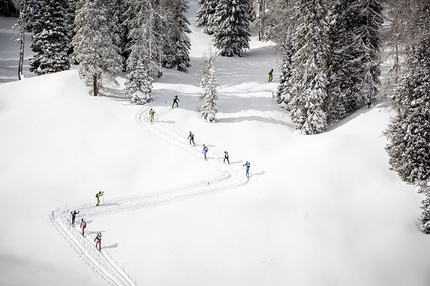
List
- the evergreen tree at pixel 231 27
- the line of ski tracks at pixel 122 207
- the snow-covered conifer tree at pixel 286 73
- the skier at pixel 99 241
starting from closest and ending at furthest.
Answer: the line of ski tracks at pixel 122 207
the skier at pixel 99 241
the snow-covered conifer tree at pixel 286 73
the evergreen tree at pixel 231 27

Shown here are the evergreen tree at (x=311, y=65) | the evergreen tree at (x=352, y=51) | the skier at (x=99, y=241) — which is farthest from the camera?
the evergreen tree at (x=352, y=51)

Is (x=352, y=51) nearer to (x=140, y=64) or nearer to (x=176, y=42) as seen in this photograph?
(x=140, y=64)

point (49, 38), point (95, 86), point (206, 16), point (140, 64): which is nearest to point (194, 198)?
point (140, 64)

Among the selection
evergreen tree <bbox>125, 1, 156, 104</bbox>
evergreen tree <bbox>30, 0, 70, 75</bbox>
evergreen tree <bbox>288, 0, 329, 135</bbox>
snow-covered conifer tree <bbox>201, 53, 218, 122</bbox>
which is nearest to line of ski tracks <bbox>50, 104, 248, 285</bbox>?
snow-covered conifer tree <bbox>201, 53, 218, 122</bbox>

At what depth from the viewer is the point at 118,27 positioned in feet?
131

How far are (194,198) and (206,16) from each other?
4666cm

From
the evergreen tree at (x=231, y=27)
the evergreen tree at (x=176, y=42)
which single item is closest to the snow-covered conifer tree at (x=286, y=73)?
the evergreen tree at (x=176, y=42)

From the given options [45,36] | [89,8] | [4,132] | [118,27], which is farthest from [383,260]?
[45,36]

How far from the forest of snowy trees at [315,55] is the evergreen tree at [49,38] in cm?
11

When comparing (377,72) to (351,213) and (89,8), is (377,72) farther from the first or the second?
(89,8)

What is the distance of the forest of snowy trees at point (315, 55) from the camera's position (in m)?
22.2

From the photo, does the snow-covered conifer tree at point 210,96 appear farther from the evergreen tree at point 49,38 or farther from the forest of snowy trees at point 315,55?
the evergreen tree at point 49,38

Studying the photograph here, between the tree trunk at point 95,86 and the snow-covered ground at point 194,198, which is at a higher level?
the tree trunk at point 95,86

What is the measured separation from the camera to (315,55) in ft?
95.7
